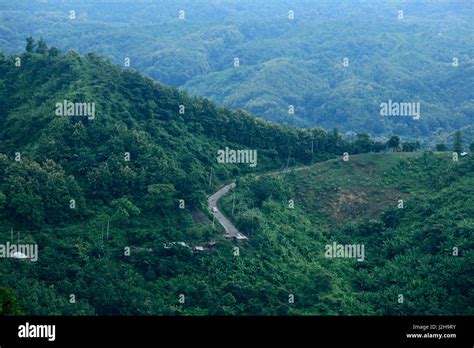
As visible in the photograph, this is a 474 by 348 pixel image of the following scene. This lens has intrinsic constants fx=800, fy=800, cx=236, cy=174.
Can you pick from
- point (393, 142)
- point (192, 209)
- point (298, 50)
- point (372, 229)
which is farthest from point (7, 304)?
point (298, 50)

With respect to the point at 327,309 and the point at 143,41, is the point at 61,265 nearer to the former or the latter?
the point at 327,309

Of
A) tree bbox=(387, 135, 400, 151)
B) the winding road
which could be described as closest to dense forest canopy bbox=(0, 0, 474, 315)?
tree bbox=(387, 135, 400, 151)

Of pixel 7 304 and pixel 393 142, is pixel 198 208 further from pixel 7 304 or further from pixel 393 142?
pixel 393 142

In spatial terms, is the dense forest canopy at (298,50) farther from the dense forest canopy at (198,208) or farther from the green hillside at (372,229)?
the dense forest canopy at (198,208)

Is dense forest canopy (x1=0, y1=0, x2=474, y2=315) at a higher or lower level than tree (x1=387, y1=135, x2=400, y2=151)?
lower

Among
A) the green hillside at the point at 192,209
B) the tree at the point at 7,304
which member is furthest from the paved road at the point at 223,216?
the tree at the point at 7,304

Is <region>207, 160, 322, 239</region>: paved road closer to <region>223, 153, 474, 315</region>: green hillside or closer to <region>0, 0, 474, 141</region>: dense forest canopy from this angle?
<region>223, 153, 474, 315</region>: green hillside
